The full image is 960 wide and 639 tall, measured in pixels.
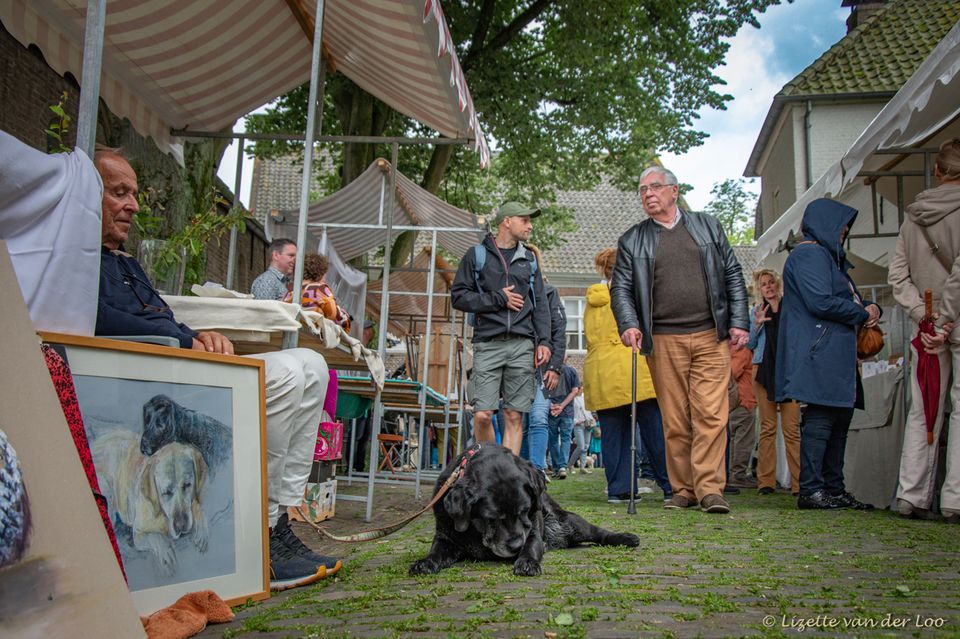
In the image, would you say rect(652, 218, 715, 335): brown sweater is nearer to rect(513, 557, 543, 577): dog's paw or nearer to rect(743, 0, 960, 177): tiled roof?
rect(513, 557, 543, 577): dog's paw

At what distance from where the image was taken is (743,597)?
317 centimetres

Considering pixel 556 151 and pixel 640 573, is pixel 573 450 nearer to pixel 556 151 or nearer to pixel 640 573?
pixel 556 151

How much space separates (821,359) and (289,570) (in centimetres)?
463

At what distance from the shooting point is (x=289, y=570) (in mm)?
3598

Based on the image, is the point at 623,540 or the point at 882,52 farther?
the point at 882,52

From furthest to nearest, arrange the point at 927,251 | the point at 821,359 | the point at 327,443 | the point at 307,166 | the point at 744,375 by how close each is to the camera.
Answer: the point at 744,375
the point at 327,443
the point at 821,359
the point at 927,251
the point at 307,166

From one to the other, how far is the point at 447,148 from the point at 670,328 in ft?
38.0

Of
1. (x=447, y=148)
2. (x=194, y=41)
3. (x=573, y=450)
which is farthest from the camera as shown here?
(x=573, y=450)

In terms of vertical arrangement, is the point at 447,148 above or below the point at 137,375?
above

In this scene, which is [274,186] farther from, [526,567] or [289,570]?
[526,567]

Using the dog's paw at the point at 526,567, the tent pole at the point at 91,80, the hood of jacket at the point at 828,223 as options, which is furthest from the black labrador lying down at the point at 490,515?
the hood of jacket at the point at 828,223

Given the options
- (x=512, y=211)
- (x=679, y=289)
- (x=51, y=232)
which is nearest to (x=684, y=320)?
(x=679, y=289)

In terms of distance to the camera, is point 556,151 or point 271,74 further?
point 556,151

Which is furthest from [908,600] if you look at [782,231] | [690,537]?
[782,231]
